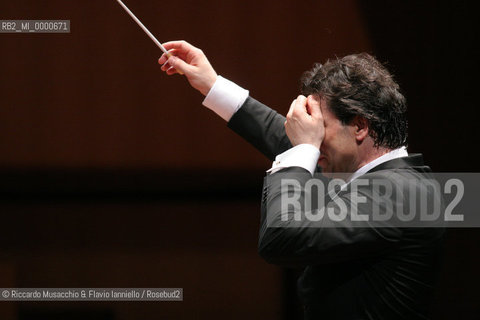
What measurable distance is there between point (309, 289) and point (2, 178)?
1152 mm

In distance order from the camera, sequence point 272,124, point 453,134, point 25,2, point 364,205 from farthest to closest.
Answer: point 453,134, point 25,2, point 272,124, point 364,205

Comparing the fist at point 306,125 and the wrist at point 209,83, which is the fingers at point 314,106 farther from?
the wrist at point 209,83

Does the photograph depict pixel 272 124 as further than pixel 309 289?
Yes

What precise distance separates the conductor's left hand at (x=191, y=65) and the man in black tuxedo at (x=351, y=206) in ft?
0.83

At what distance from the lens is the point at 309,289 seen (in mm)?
1004

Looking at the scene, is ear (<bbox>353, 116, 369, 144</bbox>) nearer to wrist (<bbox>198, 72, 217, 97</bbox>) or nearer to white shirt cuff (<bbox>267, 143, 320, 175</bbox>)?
white shirt cuff (<bbox>267, 143, 320, 175</bbox>)

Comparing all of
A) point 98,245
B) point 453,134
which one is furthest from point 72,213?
point 453,134

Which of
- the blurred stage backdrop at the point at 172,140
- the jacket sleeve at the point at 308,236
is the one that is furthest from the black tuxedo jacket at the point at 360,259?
the blurred stage backdrop at the point at 172,140

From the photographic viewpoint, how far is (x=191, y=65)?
4.17ft

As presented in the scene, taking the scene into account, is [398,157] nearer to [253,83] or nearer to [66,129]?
[253,83]

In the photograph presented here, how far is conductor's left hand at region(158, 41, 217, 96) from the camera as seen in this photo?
1248 millimetres

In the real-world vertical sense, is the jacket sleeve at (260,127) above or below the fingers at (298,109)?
above

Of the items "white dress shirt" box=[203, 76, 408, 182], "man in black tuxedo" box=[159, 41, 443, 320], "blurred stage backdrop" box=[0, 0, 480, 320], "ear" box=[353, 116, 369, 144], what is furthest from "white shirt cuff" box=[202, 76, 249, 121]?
"blurred stage backdrop" box=[0, 0, 480, 320]

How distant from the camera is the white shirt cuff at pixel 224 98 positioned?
1.26 m
